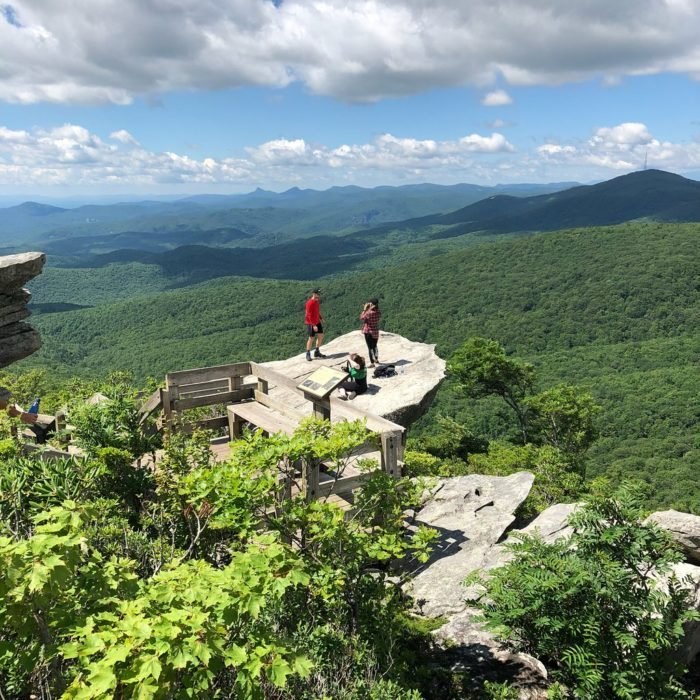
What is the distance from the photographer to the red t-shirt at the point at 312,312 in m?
14.5

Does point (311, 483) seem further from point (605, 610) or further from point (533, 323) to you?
point (533, 323)

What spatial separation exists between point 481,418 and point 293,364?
40.4m

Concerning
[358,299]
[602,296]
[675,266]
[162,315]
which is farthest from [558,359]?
[162,315]

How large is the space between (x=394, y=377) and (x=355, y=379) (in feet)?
6.37

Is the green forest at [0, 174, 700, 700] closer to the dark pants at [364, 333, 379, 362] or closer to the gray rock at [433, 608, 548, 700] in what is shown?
the gray rock at [433, 608, 548, 700]

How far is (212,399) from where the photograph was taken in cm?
1002

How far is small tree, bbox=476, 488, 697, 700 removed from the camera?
15.5 feet

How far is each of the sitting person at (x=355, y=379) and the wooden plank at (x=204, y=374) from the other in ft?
8.46

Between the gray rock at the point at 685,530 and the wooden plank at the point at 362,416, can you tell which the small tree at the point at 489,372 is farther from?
the wooden plank at the point at 362,416

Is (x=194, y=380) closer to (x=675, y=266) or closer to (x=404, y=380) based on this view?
(x=404, y=380)

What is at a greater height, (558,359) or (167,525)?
(167,525)

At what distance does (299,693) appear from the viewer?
4.16 meters

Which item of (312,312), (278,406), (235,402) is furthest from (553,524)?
(312,312)

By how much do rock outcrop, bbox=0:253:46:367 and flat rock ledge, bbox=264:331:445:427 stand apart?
A: 5.40 metres
